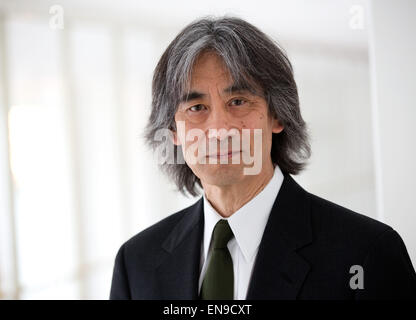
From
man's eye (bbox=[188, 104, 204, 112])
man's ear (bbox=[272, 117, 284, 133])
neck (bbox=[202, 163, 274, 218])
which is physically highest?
man's eye (bbox=[188, 104, 204, 112])

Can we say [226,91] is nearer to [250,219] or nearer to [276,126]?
[276,126]

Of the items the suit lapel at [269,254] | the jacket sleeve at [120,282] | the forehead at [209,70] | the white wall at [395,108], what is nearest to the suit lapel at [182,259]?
the suit lapel at [269,254]

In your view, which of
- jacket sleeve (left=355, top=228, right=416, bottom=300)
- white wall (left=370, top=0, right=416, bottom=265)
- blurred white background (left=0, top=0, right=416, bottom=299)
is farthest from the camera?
blurred white background (left=0, top=0, right=416, bottom=299)

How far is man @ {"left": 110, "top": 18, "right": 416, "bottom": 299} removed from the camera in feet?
3.70

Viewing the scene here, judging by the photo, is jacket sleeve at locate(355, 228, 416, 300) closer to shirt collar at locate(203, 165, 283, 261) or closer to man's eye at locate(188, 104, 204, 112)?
shirt collar at locate(203, 165, 283, 261)

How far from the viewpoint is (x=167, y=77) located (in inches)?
50.7

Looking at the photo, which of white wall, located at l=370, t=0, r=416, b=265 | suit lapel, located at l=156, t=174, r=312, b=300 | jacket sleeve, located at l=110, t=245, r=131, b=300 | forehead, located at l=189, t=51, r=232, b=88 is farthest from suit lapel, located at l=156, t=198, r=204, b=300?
white wall, located at l=370, t=0, r=416, b=265

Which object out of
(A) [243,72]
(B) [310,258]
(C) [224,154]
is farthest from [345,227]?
(A) [243,72]

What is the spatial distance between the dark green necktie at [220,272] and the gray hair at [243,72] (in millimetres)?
264

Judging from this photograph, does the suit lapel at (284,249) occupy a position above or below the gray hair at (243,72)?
below

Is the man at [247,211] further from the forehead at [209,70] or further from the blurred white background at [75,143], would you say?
the blurred white background at [75,143]

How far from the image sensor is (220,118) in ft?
3.92

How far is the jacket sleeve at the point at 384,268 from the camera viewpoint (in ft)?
3.61
